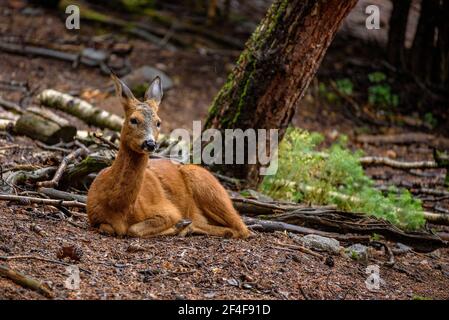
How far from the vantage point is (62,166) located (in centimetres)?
751

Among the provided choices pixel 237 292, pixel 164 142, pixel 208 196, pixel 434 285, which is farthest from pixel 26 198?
pixel 434 285

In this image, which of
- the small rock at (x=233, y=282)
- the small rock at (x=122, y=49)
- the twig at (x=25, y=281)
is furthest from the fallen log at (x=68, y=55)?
the twig at (x=25, y=281)

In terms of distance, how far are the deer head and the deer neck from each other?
92 mm

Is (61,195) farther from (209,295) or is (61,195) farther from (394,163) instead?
(394,163)

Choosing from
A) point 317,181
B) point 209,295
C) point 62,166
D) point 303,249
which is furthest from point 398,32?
point 209,295

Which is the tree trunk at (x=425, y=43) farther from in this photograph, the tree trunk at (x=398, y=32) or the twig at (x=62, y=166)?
the twig at (x=62, y=166)

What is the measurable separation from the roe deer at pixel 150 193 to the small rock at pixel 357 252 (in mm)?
939

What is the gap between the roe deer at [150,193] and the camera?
6508 mm

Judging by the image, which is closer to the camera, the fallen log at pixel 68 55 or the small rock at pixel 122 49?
the fallen log at pixel 68 55

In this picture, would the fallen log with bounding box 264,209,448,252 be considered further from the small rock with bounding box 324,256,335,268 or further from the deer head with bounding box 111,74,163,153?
the deer head with bounding box 111,74,163,153

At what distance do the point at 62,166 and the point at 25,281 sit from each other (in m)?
2.69

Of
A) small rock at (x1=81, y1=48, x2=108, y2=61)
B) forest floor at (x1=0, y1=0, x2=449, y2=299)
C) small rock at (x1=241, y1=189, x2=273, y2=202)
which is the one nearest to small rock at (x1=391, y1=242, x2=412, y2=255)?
forest floor at (x1=0, y1=0, x2=449, y2=299)

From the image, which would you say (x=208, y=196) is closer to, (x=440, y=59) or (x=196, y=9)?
(x=440, y=59)

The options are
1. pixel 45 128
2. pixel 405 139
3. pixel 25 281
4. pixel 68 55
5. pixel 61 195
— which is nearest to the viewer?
pixel 25 281
